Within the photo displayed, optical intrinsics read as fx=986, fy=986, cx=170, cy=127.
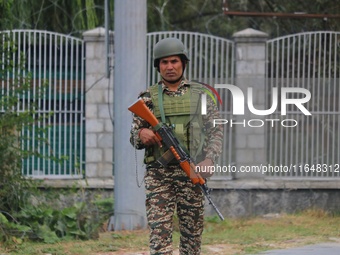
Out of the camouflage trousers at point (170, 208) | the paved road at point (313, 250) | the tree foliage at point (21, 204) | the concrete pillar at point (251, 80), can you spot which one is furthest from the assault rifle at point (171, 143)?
the concrete pillar at point (251, 80)

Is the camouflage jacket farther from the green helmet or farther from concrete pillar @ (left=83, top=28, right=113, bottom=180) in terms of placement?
concrete pillar @ (left=83, top=28, right=113, bottom=180)

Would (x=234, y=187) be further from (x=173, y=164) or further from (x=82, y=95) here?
(x=173, y=164)

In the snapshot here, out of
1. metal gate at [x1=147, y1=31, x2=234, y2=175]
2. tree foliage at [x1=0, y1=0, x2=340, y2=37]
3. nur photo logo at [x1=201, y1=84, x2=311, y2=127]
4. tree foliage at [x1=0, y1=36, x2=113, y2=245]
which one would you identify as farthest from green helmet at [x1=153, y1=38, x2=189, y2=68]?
tree foliage at [x1=0, y1=0, x2=340, y2=37]

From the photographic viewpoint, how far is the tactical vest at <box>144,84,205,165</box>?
23.2 feet

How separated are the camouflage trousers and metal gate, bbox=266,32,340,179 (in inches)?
247

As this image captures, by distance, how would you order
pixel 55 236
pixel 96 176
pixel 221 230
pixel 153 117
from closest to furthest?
pixel 153 117 → pixel 55 236 → pixel 221 230 → pixel 96 176

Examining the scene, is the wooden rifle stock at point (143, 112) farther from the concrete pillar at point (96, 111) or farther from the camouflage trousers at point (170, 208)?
the concrete pillar at point (96, 111)

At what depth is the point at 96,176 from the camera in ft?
43.0

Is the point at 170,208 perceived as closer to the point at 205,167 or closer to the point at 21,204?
the point at 205,167

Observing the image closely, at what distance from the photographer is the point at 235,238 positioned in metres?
10.4

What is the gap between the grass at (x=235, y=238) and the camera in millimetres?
9547

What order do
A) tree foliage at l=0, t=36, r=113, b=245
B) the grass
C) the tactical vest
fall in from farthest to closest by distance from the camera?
tree foliage at l=0, t=36, r=113, b=245 < the grass < the tactical vest

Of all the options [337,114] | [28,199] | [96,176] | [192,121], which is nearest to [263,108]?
[337,114]

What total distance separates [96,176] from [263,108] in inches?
94.9
